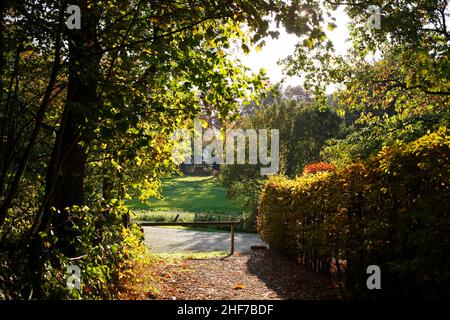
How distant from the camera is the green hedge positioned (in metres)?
4.98

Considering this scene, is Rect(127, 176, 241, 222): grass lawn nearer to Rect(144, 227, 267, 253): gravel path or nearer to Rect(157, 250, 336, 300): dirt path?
Rect(144, 227, 267, 253): gravel path

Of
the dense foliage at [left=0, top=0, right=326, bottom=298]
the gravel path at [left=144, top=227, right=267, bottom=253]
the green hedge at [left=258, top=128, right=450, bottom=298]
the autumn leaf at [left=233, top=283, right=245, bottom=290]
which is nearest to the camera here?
the dense foliage at [left=0, top=0, right=326, bottom=298]

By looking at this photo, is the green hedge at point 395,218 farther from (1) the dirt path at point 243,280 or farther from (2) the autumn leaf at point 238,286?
(2) the autumn leaf at point 238,286

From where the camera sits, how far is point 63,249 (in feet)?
16.8

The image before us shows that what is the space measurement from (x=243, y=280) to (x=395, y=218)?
514 centimetres

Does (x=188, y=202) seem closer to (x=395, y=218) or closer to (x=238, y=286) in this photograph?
(x=238, y=286)

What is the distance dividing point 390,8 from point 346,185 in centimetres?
613

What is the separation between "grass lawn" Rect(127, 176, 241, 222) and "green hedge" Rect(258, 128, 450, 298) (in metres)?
24.6

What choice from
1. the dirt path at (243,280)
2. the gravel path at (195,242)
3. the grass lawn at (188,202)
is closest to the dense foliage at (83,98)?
the dirt path at (243,280)

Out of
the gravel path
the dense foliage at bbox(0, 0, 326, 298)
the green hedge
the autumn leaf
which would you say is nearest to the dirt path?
the autumn leaf

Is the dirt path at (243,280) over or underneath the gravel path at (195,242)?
over

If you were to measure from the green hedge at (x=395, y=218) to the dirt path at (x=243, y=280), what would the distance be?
34.6 inches

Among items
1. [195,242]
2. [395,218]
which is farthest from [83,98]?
[195,242]

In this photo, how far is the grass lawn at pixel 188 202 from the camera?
113 feet
